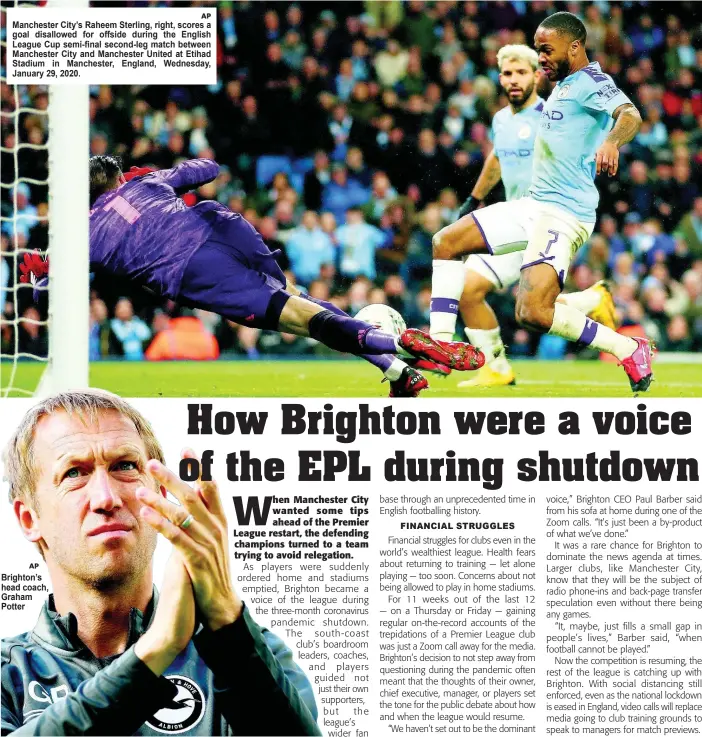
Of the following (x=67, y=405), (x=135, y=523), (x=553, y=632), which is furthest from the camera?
(x=553, y=632)

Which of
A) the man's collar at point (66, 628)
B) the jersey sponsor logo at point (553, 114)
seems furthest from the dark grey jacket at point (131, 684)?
the jersey sponsor logo at point (553, 114)

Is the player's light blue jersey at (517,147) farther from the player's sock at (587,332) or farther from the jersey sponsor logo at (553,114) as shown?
the player's sock at (587,332)

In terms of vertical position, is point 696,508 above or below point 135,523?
below

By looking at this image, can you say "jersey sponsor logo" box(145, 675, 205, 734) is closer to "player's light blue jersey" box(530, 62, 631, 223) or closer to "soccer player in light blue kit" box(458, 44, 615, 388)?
"soccer player in light blue kit" box(458, 44, 615, 388)

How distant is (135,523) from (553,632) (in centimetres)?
137

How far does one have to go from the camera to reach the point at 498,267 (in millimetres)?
3488

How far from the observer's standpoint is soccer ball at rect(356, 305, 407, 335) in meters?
3.35

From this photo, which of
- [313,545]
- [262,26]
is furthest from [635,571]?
[262,26]

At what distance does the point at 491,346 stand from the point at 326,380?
0.61 meters

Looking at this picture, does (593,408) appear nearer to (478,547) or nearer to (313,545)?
(478,547)

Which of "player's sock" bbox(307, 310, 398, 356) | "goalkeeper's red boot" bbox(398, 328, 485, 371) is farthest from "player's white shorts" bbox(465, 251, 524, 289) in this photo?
"player's sock" bbox(307, 310, 398, 356)

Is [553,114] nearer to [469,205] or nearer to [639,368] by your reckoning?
[469,205]

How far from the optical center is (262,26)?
13.2 ft

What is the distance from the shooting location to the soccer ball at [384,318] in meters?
3.35
